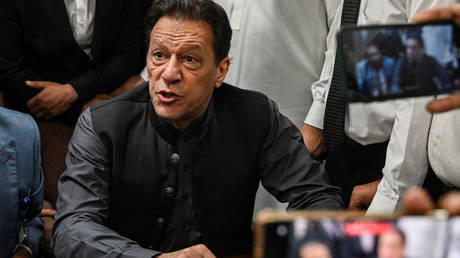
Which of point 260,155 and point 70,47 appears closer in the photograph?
point 260,155

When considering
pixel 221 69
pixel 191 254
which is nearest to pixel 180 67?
pixel 221 69

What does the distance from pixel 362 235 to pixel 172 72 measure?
1.24m

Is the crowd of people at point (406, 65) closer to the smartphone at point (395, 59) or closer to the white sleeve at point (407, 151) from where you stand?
the smartphone at point (395, 59)

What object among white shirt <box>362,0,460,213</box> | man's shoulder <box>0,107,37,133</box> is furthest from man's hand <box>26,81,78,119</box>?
white shirt <box>362,0,460,213</box>

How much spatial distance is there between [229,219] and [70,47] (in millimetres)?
1164

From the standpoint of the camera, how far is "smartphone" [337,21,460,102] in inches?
38.1

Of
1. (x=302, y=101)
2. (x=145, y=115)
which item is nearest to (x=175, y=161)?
(x=145, y=115)

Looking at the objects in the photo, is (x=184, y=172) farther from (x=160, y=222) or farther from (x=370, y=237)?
(x=370, y=237)

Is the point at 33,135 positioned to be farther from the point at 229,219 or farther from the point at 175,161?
the point at 229,219

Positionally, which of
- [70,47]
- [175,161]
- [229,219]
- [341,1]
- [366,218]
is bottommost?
[229,219]

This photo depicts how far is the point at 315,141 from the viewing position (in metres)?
2.60

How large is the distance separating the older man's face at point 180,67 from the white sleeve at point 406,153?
0.67m

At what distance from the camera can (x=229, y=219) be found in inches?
85.1

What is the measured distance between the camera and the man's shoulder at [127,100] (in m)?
2.09
